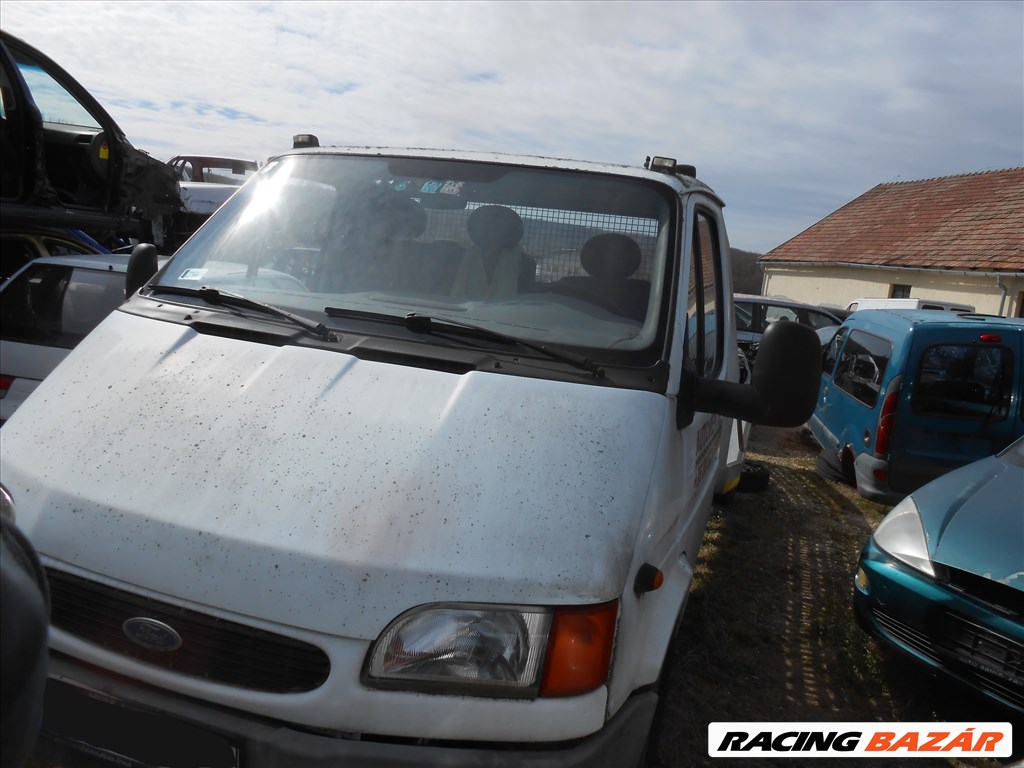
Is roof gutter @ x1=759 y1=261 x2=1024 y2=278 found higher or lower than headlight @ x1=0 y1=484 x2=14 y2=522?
higher

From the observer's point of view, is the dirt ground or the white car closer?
the dirt ground

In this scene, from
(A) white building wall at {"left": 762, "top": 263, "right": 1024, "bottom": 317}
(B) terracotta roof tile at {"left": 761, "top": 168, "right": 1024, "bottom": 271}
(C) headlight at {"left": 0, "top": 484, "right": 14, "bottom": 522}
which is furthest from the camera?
(B) terracotta roof tile at {"left": 761, "top": 168, "right": 1024, "bottom": 271}

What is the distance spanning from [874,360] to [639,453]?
6328mm

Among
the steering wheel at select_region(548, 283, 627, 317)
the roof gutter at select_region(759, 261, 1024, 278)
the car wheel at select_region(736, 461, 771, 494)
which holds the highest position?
the roof gutter at select_region(759, 261, 1024, 278)

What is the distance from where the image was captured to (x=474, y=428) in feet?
7.11

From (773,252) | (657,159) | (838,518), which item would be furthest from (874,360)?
(773,252)

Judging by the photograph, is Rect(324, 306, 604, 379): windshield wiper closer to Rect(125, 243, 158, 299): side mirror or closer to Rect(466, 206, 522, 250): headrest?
Rect(466, 206, 522, 250): headrest

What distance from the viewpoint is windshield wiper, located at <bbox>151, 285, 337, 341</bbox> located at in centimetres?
253

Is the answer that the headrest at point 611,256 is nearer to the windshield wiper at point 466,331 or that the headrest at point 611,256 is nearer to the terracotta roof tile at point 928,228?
the windshield wiper at point 466,331

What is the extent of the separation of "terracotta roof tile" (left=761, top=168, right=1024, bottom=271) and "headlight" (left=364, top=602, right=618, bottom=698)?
20.5 metres

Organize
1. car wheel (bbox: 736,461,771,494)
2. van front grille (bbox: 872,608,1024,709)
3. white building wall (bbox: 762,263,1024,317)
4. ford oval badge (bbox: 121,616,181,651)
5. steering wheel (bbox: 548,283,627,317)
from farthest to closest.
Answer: white building wall (bbox: 762,263,1024,317), car wheel (bbox: 736,461,771,494), van front grille (bbox: 872,608,1024,709), steering wheel (bbox: 548,283,627,317), ford oval badge (bbox: 121,616,181,651)

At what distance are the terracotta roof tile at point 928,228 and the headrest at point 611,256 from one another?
19429 mm

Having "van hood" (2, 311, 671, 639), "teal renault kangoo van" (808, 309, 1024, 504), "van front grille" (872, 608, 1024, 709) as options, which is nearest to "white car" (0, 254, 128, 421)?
"van hood" (2, 311, 671, 639)

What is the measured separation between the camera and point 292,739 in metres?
1.84
